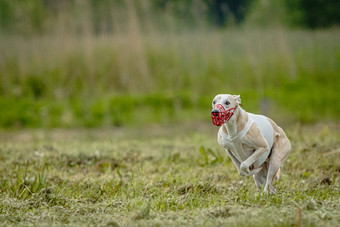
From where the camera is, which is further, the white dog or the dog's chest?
the dog's chest

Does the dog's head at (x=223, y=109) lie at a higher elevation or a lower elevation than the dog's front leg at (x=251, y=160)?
higher

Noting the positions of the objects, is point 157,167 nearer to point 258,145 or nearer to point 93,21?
point 258,145

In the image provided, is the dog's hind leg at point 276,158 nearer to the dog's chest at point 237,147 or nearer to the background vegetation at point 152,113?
the background vegetation at point 152,113

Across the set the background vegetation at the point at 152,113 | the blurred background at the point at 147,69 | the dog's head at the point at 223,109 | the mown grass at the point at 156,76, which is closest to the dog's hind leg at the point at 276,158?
the background vegetation at the point at 152,113

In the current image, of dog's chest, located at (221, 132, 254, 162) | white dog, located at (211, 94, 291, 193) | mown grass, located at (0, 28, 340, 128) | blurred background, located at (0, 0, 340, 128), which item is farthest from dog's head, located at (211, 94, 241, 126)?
mown grass, located at (0, 28, 340, 128)

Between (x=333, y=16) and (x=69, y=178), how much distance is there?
15.7 meters

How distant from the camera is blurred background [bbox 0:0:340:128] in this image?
1018cm

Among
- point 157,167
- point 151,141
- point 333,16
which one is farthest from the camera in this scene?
point 333,16

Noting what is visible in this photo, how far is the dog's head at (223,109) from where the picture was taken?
3.78m

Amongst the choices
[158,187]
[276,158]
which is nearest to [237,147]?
[276,158]

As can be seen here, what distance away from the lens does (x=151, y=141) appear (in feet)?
26.0

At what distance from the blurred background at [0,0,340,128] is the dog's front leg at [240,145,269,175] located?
561 cm

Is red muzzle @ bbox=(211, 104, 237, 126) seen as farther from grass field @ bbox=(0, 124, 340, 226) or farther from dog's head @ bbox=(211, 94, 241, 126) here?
grass field @ bbox=(0, 124, 340, 226)

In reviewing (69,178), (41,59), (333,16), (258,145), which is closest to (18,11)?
(41,59)
